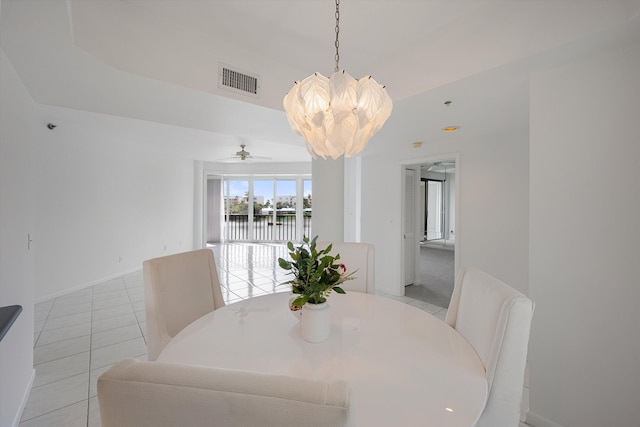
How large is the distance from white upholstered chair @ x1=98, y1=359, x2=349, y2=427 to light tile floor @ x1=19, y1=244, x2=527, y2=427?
1876 mm

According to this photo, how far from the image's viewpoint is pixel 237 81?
2.10 metres

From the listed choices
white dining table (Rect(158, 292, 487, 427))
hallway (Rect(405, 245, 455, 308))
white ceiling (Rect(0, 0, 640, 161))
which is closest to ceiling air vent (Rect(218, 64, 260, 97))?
white ceiling (Rect(0, 0, 640, 161))

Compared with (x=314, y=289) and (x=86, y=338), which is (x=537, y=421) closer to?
(x=314, y=289)

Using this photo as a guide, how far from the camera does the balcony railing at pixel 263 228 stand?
28.7 feet

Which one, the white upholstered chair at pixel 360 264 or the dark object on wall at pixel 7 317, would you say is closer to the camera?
the dark object on wall at pixel 7 317

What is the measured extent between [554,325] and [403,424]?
1528 millimetres

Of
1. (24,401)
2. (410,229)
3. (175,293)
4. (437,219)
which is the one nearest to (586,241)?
(175,293)

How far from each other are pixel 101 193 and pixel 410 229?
5227mm

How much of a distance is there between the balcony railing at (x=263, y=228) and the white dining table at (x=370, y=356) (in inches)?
287

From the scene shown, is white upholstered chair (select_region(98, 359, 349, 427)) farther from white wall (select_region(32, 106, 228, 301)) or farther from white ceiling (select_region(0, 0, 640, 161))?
white wall (select_region(32, 106, 228, 301))

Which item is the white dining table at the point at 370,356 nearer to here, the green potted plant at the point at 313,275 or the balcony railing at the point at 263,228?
the green potted plant at the point at 313,275

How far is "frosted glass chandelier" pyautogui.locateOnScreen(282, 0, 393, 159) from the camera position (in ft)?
4.13

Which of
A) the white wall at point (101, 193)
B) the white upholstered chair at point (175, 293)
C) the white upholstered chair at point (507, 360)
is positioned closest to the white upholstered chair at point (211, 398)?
the white upholstered chair at point (507, 360)

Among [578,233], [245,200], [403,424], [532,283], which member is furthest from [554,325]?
[245,200]
